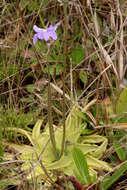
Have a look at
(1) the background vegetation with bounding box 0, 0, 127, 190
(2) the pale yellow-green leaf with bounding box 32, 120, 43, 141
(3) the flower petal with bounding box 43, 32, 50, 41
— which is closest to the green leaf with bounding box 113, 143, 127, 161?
(1) the background vegetation with bounding box 0, 0, 127, 190

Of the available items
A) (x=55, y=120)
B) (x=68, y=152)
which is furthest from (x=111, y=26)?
(x=68, y=152)

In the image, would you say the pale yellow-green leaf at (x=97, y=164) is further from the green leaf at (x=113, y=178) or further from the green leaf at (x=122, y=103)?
the green leaf at (x=122, y=103)

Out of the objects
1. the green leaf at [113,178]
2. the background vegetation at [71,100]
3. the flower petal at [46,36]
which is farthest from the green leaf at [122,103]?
the flower petal at [46,36]

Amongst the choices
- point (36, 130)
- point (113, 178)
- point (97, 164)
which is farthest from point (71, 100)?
point (113, 178)

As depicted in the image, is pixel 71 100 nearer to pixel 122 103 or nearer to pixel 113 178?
pixel 122 103

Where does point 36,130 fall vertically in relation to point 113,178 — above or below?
above

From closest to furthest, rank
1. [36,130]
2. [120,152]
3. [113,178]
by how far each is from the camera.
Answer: [113,178]
[120,152]
[36,130]

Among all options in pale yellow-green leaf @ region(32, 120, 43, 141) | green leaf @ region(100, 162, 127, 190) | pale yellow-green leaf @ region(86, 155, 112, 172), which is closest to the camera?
green leaf @ region(100, 162, 127, 190)

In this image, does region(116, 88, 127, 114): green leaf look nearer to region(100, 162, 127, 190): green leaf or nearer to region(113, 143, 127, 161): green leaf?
region(113, 143, 127, 161): green leaf

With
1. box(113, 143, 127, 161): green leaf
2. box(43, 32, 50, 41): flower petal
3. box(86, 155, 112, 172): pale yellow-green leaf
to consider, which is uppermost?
box(43, 32, 50, 41): flower petal

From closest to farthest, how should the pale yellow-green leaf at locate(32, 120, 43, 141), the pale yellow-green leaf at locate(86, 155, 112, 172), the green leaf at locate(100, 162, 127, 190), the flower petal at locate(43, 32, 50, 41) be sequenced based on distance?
1. the flower petal at locate(43, 32, 50, 41)
2. the green leaf at locate(100, 162, 127, 190)
3. the pale yellow-green leaf at locate(86, 155, 112, 172)
4. the pale yellow-green leaf at locate(32, 120, 43, 141)
